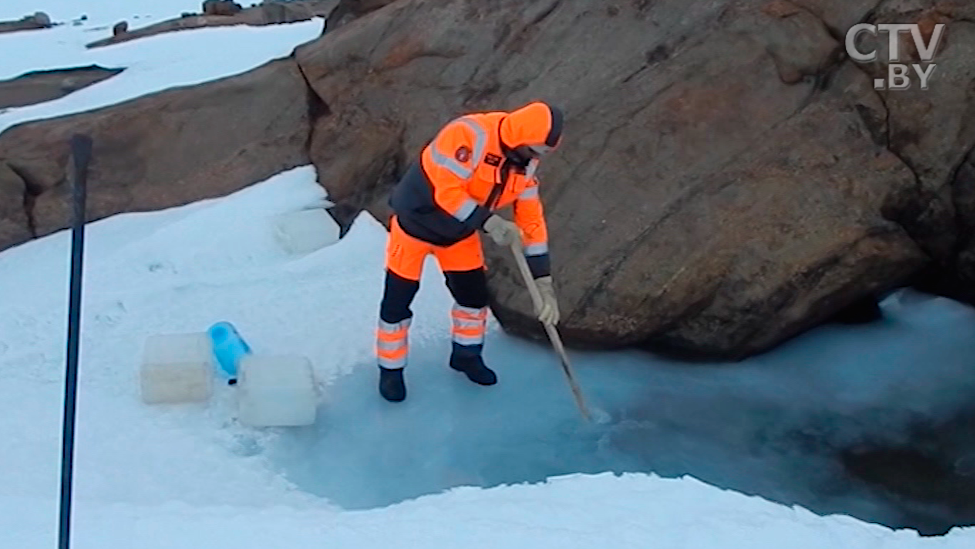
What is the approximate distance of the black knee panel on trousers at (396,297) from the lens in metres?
4.96

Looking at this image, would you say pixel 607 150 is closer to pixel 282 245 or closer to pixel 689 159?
pixel 689 159

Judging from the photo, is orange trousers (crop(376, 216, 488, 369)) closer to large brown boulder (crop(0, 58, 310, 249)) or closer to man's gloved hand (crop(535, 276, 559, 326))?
man's gloved hand (crop(535, 276, 559, 326))

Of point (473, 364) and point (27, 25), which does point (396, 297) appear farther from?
point (27, 25)

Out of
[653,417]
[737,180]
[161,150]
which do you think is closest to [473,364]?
[653,417]

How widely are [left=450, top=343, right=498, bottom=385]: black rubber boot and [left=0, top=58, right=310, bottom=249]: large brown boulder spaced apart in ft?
Result: 8.65

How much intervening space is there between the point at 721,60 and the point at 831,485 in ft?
7.57

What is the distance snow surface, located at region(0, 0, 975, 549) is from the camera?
332cm

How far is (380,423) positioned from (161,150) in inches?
135

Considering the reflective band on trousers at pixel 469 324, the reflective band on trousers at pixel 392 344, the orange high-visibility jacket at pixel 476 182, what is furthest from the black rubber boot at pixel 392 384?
the orange high-visibility jacket at pixel 476 182

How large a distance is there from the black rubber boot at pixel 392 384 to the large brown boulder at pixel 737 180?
2.77ft

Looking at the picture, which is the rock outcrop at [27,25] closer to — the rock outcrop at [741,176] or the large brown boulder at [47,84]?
the large brown boulder at [47,84]

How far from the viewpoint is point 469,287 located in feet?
16.7

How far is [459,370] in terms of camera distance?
530 centimetres

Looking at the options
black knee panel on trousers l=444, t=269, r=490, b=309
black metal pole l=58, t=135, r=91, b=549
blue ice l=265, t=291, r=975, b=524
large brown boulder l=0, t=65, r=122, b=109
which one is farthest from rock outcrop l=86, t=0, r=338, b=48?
black metal pole l=58, t=135, r=91, b=549
